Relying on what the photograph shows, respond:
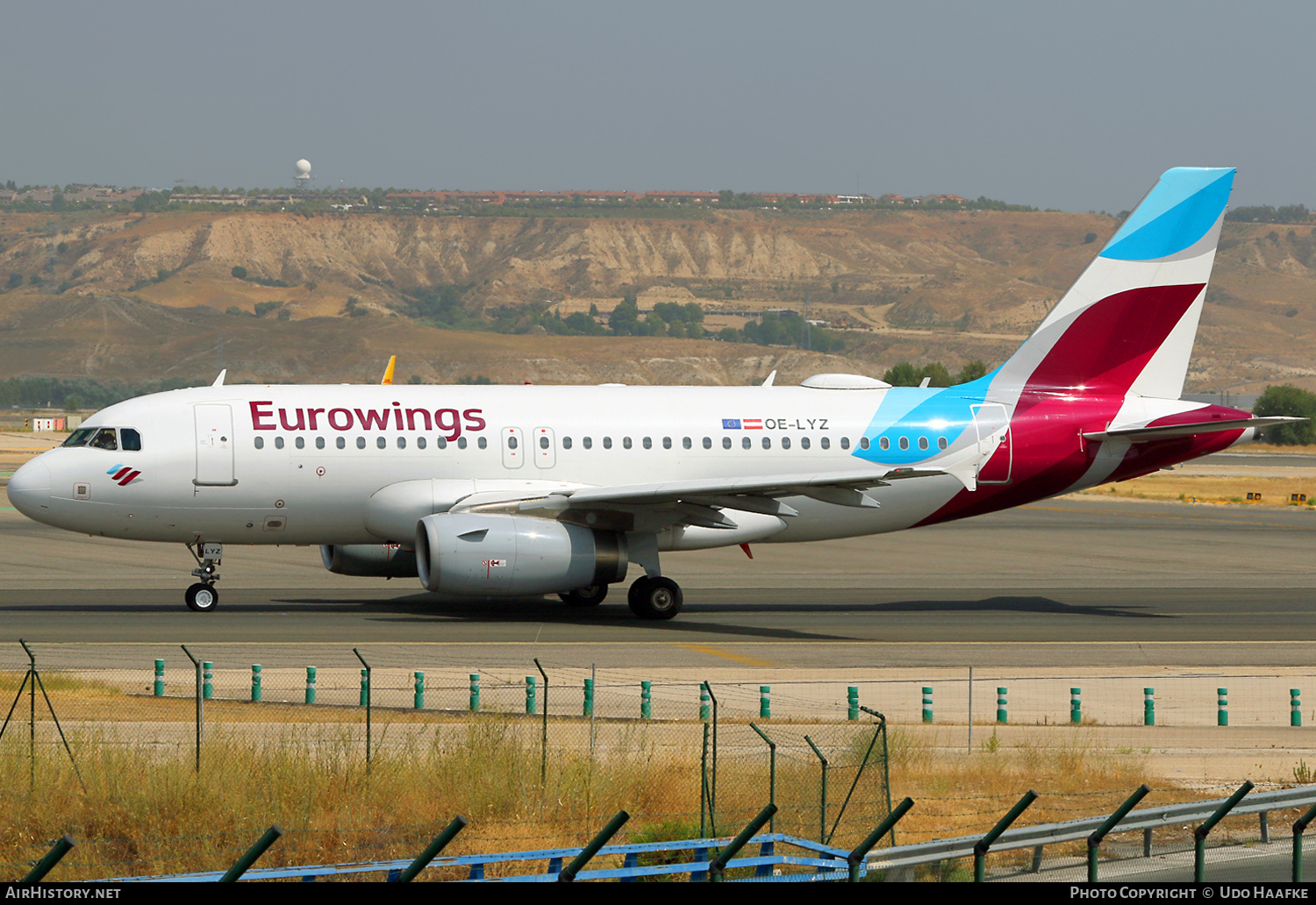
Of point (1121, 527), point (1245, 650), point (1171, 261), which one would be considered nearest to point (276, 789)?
point (1245, 650)

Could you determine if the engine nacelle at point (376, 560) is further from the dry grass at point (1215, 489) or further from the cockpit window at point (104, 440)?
the dry grass at point (1215, 489)

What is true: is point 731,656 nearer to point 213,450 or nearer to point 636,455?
point 636,455

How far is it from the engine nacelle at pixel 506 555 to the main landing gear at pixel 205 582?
492 centimetres

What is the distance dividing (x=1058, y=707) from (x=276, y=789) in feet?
44.7

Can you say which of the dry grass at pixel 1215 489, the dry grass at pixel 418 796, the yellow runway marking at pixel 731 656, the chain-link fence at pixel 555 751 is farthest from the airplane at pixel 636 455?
the dry grass at pixel 1215 489

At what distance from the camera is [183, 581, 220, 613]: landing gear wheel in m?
34.0

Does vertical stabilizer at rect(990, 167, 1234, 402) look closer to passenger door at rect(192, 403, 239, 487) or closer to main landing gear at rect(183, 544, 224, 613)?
passenger door at rect(192, 403, 239, 487)

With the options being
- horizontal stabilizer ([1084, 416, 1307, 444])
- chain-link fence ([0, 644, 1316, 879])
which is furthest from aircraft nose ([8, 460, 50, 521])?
horizontal stabilizer ([1084, 416, 1307, 444])

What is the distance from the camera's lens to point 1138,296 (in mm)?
38438

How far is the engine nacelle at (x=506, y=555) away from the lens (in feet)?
104

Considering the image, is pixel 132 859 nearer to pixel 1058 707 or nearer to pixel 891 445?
pixel 1058 707

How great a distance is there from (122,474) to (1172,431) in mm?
23177

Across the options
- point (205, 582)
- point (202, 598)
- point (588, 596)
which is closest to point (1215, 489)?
point (588, 596)

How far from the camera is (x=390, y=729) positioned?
21.0 m
